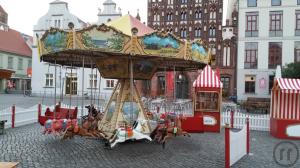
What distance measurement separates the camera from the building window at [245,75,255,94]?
34438 mm

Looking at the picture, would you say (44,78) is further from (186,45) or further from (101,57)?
(186,45)

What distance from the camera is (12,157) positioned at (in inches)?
326

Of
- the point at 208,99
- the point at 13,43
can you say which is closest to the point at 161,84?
the point at 13,43

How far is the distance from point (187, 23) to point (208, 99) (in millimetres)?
27232

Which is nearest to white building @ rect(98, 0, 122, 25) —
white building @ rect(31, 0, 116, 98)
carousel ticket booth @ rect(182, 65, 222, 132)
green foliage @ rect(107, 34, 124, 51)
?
white building @ rect(31, 0, 116, 98)

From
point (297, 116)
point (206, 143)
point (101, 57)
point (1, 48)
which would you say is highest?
point (1, 48)

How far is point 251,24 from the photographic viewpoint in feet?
112

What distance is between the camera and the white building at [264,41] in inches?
1305

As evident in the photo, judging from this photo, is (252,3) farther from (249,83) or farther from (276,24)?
(249,83)

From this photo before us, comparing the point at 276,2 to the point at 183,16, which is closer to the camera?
the point at 276,2

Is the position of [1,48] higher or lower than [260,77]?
higher

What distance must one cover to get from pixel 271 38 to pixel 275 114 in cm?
2258

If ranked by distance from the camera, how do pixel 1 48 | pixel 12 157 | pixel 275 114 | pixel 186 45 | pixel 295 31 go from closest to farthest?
1. pixel 12 157
2. pixel 186 45
3. pixel 275 114
4. pixel 295 31
5. pixel 1 48

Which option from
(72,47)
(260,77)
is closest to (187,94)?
(260,77)
